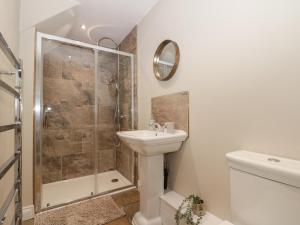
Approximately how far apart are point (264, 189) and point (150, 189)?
0.99m

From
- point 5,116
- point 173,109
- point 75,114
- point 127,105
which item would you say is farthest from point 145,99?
point 5,116

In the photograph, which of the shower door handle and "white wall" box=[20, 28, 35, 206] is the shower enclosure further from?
"white wall" box=[20, 28, 35, 206]

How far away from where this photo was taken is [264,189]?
82 cm

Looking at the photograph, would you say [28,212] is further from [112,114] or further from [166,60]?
[166,60]

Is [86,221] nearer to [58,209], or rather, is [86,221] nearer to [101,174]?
[58,209]

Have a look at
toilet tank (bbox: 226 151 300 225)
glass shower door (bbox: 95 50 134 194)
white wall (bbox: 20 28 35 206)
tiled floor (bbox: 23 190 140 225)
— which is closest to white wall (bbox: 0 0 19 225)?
white wall (bbox: 20 28 35 206)

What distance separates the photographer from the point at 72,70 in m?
2.60

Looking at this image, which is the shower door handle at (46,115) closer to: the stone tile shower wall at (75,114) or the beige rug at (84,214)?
the stone tile shower wall at (75,114)

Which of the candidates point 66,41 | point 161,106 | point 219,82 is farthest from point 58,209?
point 219,82

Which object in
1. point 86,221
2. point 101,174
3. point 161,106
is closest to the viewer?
point 86,221

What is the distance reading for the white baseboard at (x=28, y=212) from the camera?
65.4 inches

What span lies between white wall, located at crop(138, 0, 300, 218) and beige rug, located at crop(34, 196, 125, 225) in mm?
780

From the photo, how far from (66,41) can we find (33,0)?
478 mm

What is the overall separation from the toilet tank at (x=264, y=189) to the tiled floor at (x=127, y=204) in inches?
45.6
